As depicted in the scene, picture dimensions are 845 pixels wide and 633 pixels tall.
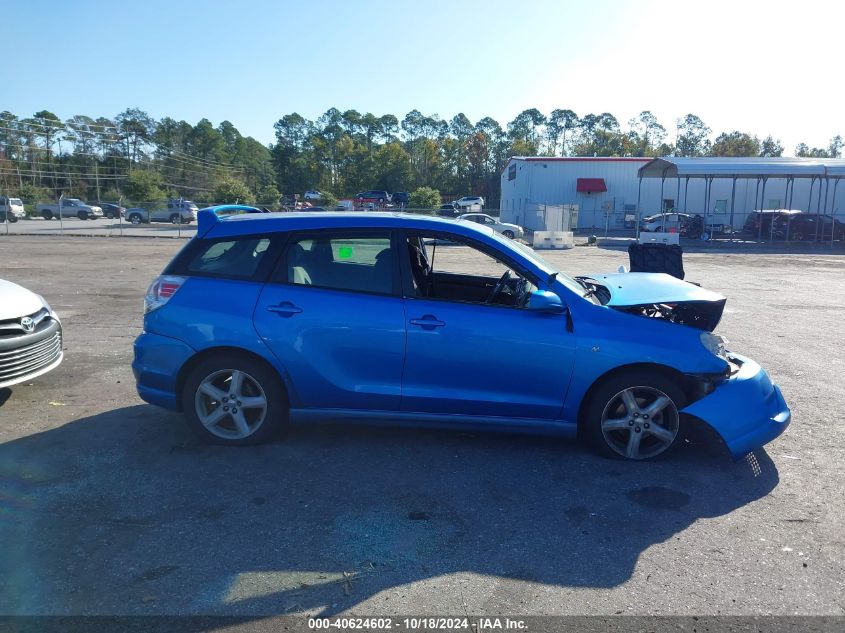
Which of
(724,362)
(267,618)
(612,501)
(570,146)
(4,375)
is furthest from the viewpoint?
(570,146)

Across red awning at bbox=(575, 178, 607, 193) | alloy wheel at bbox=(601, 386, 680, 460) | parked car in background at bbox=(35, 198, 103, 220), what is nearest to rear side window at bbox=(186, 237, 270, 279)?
alloy wheel at bbox=(601, 386, 680, 460)

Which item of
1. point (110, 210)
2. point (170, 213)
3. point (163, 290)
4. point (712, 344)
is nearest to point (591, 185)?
point (170, 213)

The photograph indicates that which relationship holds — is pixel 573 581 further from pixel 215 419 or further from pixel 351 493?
pixel 215 419

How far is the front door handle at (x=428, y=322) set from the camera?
450 centimetres

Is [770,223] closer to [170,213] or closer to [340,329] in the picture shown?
[340,329]

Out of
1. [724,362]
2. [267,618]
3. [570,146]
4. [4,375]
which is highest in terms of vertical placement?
[570,146]

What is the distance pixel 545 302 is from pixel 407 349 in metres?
1.02

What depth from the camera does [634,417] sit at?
4.55 metres

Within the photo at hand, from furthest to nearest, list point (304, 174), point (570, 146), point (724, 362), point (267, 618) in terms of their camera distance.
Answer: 1. point (570, 146)
2. point (304, 174)
3. point (724, 362)
4. point (267, 618)

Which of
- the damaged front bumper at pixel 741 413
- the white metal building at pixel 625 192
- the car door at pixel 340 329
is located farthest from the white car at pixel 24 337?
the white metal building at pixel 625 192

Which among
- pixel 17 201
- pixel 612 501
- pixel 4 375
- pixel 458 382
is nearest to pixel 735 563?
pixel 612 501

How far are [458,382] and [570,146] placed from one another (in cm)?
13358

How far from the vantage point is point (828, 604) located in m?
3.01

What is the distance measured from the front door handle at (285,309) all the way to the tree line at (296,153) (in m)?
68.9
